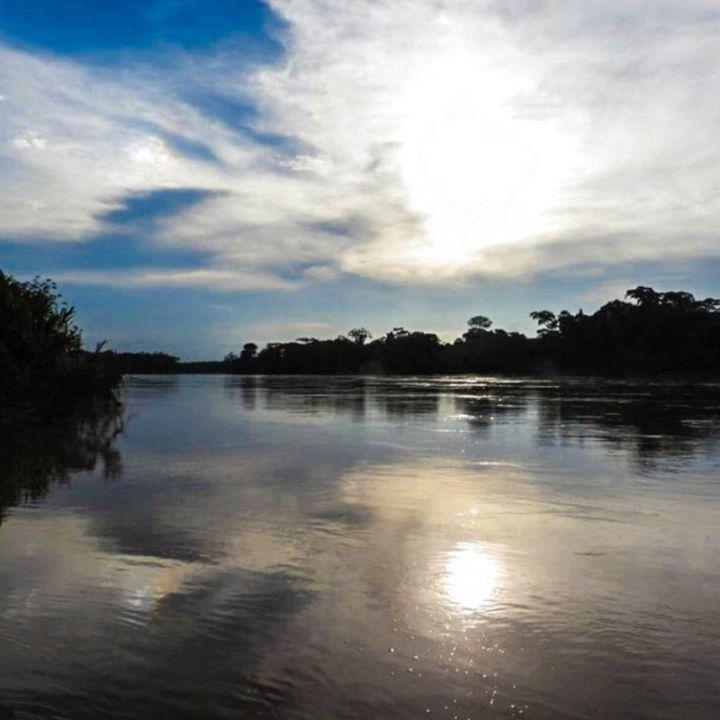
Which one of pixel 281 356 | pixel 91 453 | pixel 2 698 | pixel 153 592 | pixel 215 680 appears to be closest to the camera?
pixel 2 698

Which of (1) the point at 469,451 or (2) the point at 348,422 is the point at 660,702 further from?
(2) the point at 348,422

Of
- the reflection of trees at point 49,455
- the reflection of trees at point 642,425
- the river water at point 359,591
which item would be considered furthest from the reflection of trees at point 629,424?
the reflection of trees at point 49,455

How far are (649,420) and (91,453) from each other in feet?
69.1

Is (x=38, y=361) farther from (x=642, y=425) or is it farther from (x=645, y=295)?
(x=645, y=295)

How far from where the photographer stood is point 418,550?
8.52 meters

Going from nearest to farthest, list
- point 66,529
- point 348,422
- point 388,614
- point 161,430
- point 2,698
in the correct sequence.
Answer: point 2,698
point 388,614
point 66,529
point 161,430
point 348,422

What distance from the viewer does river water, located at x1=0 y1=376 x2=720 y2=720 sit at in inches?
189

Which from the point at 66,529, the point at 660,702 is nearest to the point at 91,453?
the point at 66,529

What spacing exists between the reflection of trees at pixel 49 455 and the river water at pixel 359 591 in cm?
13

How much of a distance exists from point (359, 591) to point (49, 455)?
12356 millimetres

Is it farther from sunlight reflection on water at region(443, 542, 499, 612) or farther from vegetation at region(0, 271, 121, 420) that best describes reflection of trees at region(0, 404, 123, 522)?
sunlight reflection on water at region(443, 542, 499, 612)

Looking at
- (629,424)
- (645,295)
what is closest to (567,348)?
(645,295)

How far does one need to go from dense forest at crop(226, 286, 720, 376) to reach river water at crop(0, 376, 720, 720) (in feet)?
356

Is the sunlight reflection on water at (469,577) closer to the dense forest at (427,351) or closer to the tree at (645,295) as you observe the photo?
the dense forest at (427,351)
